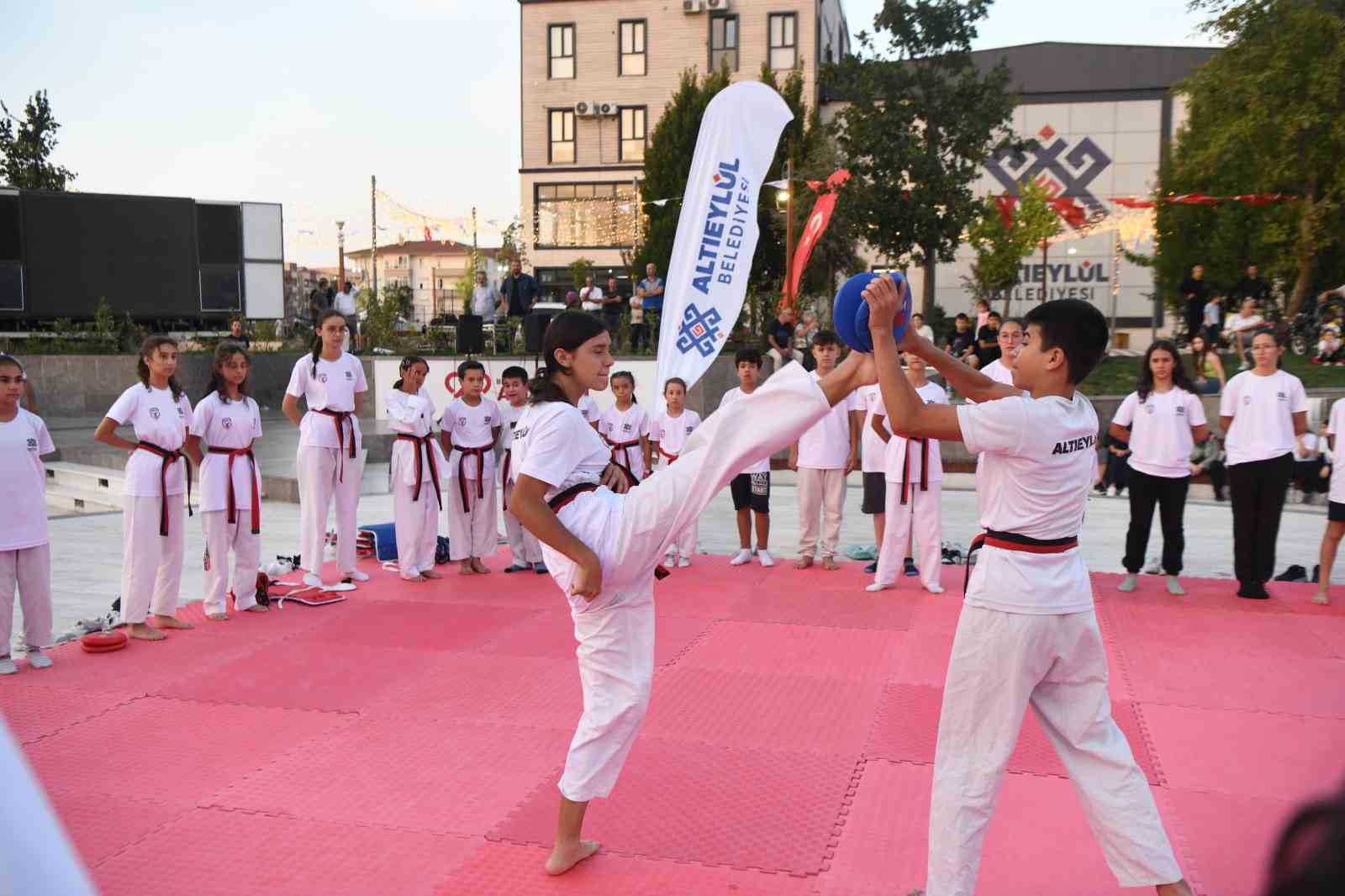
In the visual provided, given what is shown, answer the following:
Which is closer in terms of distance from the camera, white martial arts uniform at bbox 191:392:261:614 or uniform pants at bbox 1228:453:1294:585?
white martial arts uniform at bbox 191:392:261:614

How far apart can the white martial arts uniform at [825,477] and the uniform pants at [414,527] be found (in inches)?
120

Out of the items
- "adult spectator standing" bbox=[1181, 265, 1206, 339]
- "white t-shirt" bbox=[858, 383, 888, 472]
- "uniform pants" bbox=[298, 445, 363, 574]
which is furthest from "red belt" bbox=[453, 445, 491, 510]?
"adult spectator standing" bbox=[1181, 265, 1206, 339]

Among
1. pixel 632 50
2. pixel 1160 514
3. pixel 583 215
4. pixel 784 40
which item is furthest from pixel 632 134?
→ pixel 1160 514

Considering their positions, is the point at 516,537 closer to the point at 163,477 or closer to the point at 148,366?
the point at 163,477

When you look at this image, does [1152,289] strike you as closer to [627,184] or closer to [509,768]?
[627,184]

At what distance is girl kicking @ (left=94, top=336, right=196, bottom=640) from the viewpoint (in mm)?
6453

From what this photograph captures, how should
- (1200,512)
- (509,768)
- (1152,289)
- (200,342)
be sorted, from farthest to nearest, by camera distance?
(1152,289) < (200,342) < (1200,512) < (509,768)

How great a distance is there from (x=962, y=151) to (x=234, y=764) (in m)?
20.6

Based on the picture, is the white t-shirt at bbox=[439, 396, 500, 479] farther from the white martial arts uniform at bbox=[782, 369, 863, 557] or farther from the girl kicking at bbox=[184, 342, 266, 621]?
the white martial arts uniform at bbox=[782, 369, 863, 557]

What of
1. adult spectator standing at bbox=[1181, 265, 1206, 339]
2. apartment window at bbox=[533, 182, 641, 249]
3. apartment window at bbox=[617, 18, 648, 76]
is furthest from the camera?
apartment window at bbox=[533, 182, 641, 249]

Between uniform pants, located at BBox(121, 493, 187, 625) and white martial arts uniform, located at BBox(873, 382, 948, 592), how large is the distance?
4962mm

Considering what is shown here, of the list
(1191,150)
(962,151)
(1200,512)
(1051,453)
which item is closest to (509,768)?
(1051,453)

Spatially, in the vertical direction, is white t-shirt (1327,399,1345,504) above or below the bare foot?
above

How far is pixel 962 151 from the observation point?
21.9m
